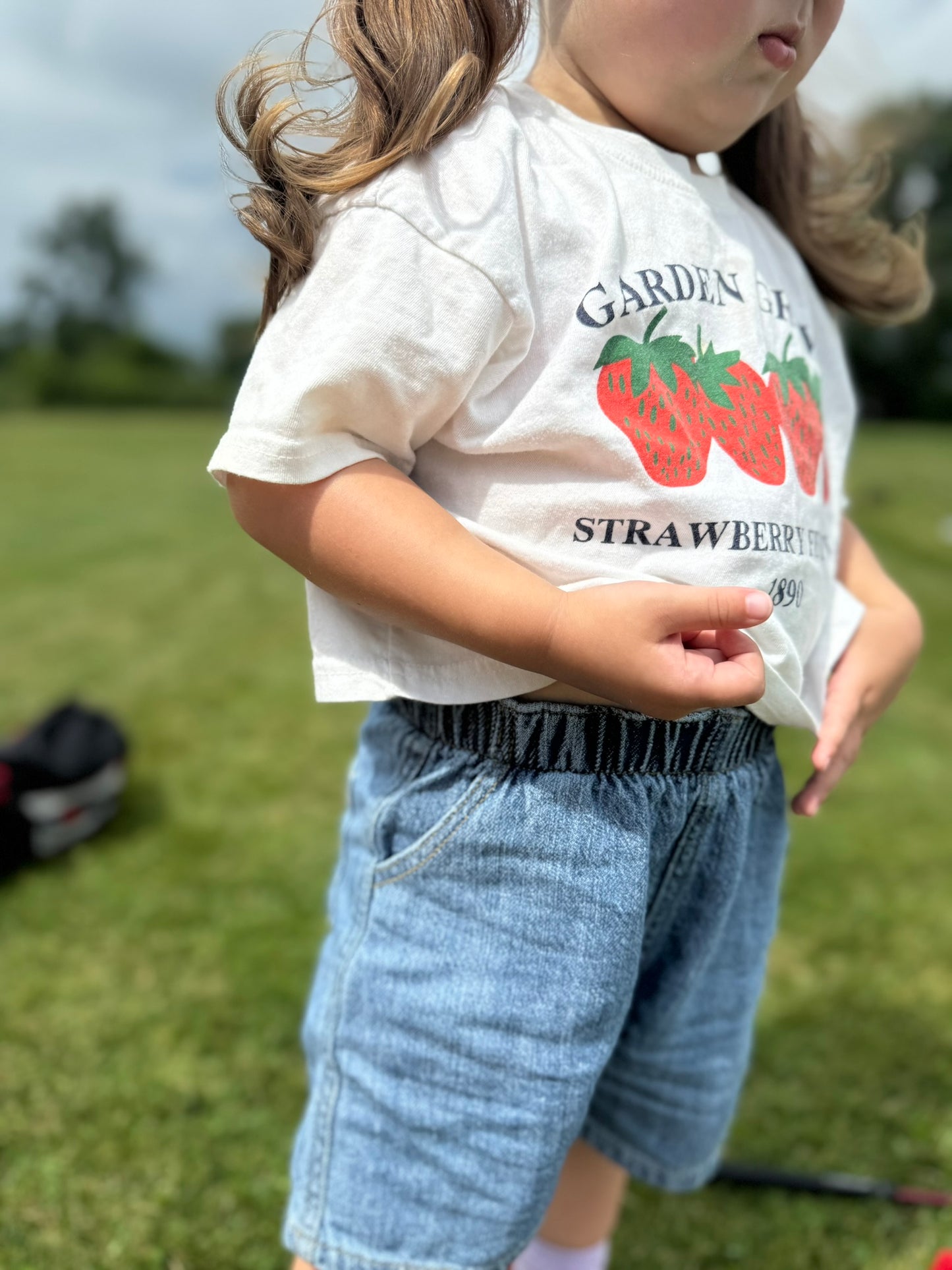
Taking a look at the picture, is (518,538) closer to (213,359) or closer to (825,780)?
(825,780)

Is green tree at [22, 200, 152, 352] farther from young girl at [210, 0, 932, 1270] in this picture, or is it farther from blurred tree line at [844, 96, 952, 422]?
young girl at [210, 0, 932, 1270]

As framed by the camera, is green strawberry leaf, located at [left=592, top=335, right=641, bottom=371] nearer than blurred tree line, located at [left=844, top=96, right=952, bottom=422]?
Yes

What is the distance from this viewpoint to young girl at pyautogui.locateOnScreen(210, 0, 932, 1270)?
723 millimetres

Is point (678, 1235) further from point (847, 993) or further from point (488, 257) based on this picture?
point (488, 257)

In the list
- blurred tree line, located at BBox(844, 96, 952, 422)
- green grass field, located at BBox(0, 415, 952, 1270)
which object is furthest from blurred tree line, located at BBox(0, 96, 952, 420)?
green grass field, located at BBox(0, 415, 952, 1270)

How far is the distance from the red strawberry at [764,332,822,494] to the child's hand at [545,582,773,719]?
0.22 metres

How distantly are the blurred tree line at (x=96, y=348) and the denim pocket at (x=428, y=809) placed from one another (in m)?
21.4

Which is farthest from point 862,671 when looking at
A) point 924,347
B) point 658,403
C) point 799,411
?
point 924,347

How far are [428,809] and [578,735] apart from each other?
13 cm

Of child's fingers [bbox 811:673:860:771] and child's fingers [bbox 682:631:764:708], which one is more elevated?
child's fingers [bbox 682:631:764:708]

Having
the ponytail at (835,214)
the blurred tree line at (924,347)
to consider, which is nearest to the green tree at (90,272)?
the blurred tree line at (924,347)

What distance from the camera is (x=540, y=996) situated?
804 millimetres

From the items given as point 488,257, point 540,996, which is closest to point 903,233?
point 488,257

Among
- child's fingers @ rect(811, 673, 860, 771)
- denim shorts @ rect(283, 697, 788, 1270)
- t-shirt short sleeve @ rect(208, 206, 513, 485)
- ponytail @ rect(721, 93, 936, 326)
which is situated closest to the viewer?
t-shirt short sleeve @ rect(208, 206, 513, 485)
